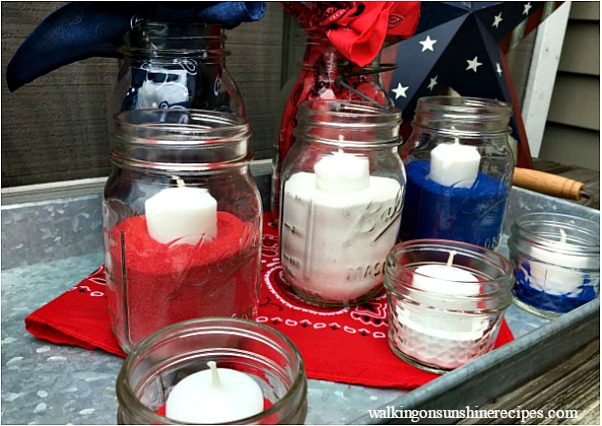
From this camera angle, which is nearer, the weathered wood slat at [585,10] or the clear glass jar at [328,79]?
the clear glass jar at [328,79]

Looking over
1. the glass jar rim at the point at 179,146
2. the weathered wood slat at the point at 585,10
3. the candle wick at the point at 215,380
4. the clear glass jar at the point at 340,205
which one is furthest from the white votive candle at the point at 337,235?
the weathered wood slat at the point at 585,10

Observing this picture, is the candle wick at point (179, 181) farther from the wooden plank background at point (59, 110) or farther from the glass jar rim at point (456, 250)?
the wooden plank background at point (59, 110)

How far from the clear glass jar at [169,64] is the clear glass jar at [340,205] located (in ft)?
0.35

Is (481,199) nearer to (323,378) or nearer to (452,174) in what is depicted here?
(452,174)

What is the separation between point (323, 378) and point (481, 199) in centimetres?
28

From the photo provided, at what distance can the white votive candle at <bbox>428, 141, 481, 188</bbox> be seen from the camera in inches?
22.2

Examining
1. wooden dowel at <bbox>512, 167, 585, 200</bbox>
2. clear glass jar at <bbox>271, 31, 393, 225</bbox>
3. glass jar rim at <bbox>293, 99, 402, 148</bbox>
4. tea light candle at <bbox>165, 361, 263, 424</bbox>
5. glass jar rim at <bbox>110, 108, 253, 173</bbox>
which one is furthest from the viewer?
wooden dowel at <bbox>512, 167, 585, 200</bbox>

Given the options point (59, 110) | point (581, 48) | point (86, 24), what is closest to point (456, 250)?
point (86, 24)

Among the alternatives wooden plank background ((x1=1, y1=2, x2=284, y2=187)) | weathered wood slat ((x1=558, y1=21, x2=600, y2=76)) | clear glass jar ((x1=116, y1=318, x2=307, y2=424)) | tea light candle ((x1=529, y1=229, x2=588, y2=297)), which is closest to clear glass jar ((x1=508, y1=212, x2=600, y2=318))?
tea light candle ((x1=529, y1=229, x2=588, y2=297))

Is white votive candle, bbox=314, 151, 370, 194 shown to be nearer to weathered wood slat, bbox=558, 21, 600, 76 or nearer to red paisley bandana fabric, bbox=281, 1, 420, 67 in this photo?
red paisley bandana fabric, bbox=281, 1, 420, 67

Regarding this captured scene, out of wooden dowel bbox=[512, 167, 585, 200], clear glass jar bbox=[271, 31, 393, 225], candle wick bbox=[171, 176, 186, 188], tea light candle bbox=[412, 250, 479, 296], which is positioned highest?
clear glass jar bbox=[271, 31, 393, 225]

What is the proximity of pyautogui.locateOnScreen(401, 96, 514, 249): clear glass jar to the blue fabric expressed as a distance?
25 cm

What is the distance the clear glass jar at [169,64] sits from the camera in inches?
19.6

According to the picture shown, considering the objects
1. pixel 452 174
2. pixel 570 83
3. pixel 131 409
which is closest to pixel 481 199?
pixel 452 174
